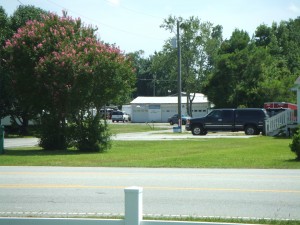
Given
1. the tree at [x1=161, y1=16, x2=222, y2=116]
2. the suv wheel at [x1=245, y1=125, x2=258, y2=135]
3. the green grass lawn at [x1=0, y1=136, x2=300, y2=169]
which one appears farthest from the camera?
the tree at [x1=161, y1=16, x2=222, y2=116]

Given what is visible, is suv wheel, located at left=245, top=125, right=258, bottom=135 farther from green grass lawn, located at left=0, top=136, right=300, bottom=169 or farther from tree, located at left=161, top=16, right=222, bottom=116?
tree, located at left=161, top=16, right=222, bottom=116

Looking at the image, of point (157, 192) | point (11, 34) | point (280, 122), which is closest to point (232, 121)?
point (280, 122)

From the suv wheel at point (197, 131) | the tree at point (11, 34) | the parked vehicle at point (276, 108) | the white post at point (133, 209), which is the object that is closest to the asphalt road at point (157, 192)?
the white post at point (133, 209)

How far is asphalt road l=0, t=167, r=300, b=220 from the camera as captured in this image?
9.69 m

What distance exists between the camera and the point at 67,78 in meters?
24.1

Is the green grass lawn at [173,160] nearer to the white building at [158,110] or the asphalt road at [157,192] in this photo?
the asphalt road at [157,192]

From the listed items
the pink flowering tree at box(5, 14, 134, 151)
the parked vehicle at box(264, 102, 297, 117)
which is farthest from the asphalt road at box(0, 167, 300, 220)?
the parked vehicle at box(264, 102, 297, 117)

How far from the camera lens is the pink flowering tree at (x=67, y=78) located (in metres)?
24.1

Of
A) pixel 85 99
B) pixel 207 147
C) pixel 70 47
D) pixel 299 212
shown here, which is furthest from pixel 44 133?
pixel 299 212

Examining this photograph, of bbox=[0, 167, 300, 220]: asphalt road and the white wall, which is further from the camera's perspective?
the white wall

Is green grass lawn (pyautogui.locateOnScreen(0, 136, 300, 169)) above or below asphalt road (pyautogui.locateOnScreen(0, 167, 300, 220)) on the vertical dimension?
above

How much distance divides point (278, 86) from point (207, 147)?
1089 inches

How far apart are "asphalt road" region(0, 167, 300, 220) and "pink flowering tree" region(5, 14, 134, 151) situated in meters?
8.00

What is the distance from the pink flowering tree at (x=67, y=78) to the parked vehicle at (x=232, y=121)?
51.4 ft
